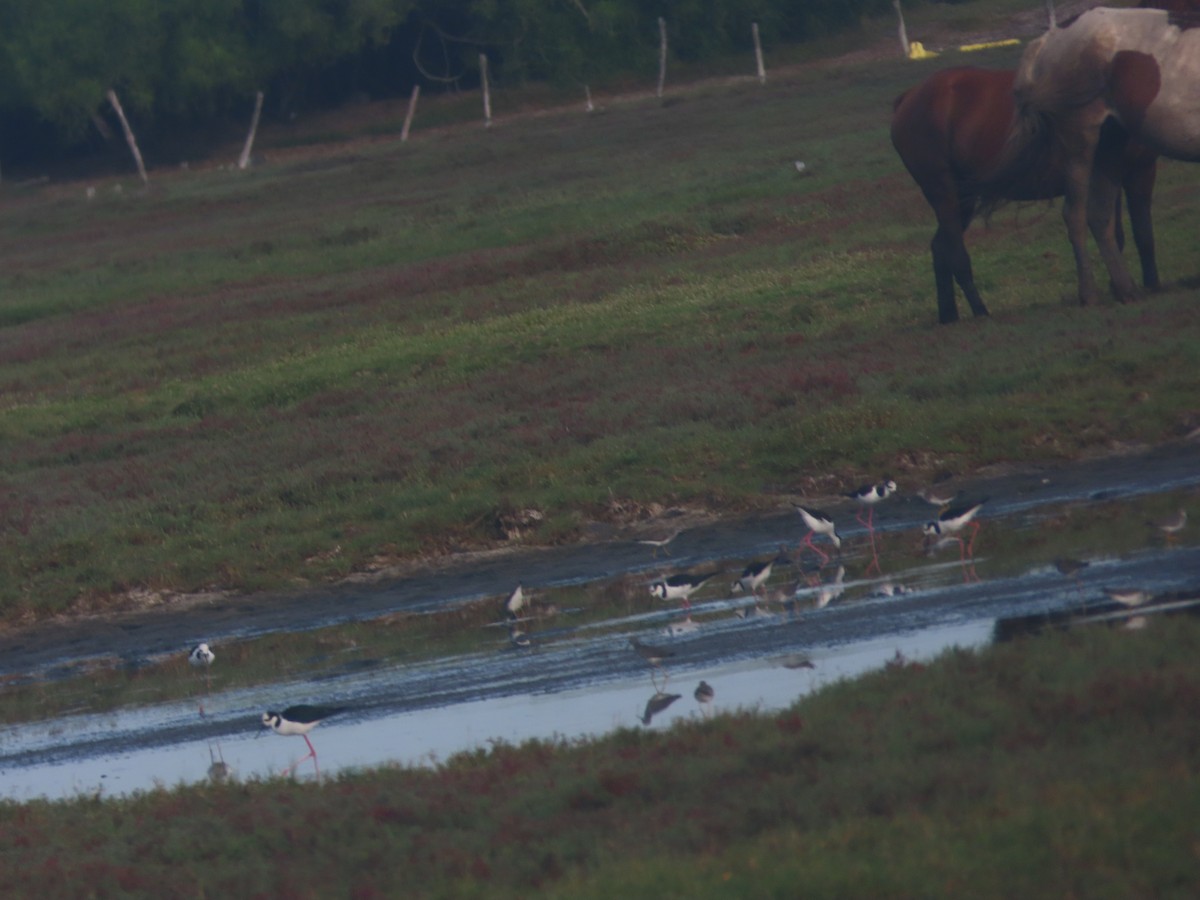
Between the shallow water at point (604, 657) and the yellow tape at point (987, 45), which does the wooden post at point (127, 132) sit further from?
the shallow water at point (604, 657)

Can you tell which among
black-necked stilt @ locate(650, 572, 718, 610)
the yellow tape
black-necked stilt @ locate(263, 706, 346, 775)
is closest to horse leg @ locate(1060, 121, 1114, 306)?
black-necked stilt @ locate(650, 572, 718, 610)

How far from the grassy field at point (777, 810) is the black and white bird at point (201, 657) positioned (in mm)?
2992

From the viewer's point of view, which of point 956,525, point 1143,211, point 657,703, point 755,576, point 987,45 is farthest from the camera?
point 987,45

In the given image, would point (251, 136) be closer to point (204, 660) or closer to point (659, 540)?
point (659, 540)

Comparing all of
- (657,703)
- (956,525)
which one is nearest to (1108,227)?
(956,525)

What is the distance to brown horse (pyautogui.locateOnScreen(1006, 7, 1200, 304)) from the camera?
17750 mm

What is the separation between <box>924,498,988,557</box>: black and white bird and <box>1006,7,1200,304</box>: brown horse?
6.82m

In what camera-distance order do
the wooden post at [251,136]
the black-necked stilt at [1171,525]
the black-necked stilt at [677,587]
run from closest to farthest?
1. the black-necked stilt at [1171,525]
2. the black-necked stilt at [677,587]
3. the wooden post at [251,136]

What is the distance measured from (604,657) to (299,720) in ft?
6.98

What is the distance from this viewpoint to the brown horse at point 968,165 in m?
19.3

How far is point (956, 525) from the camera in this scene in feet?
39.2

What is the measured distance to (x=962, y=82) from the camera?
64.8 feet

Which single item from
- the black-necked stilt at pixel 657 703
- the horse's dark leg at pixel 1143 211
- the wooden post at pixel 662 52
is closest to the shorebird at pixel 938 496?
the black-necked stilt at pixel 657 703

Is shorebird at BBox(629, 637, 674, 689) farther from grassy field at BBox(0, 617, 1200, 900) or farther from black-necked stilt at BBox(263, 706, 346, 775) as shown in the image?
black-necked stilt at BBox(263, 706, 346, 775)
